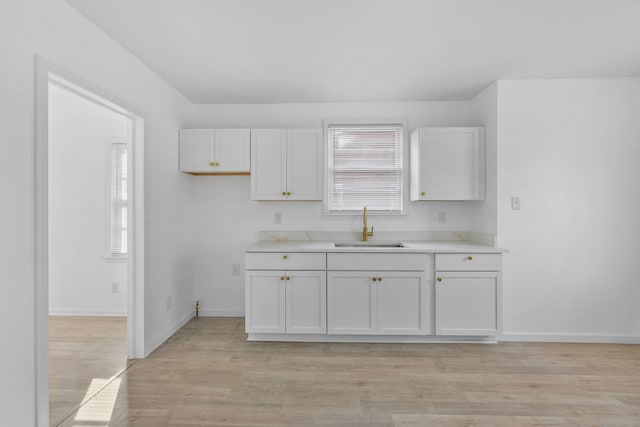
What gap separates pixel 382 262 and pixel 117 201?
125 inches

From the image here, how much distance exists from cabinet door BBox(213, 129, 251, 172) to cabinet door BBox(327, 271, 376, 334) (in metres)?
1.49

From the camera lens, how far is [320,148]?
11.8ft

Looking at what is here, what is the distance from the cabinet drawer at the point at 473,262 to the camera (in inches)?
123

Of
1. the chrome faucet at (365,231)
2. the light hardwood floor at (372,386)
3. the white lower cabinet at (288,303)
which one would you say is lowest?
the light hardwood floor at (372,386)

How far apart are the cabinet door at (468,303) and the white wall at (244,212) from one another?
0.84 meters

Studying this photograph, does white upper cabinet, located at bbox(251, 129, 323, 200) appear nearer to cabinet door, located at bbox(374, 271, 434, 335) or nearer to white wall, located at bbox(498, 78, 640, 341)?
cabinet door, located at bbox(374, 271, 434, 335)

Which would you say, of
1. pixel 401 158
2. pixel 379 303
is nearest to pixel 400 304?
pixel 379 303

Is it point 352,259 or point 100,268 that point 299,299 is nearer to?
point 352,259

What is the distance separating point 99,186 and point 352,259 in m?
3.15

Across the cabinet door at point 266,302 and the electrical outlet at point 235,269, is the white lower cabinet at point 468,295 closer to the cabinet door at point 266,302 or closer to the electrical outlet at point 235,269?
the cabinet door at point 266,302

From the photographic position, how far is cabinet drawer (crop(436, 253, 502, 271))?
10.3 ft

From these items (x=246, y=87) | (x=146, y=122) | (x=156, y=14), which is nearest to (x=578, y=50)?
(x=246, y=87)

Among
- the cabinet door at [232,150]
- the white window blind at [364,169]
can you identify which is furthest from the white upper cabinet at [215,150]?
the white window blind at [364,169]

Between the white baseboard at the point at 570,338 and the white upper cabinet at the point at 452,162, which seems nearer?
the white baseboard at the point at 570,338
